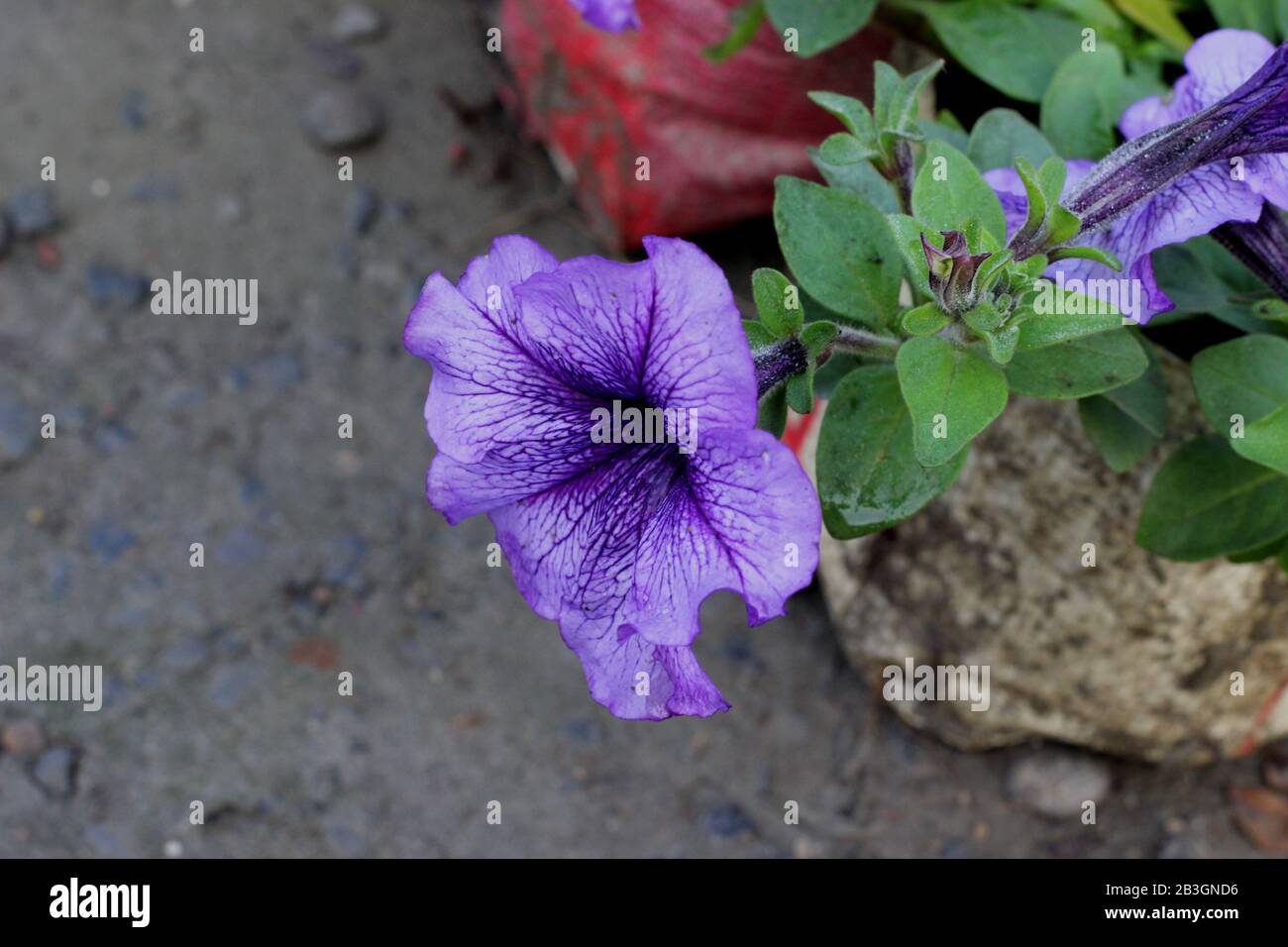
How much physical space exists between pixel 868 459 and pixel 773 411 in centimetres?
20

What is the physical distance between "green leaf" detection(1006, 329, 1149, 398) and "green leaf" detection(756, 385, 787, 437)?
0.86ft

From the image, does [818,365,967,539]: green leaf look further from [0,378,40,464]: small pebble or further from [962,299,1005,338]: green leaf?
[0,378,40,464]: small pebble

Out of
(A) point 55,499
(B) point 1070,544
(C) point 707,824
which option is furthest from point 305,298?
(B) point 1070,544

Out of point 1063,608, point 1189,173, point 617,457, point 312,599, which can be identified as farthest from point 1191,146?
point 312,599

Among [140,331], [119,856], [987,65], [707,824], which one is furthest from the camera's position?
[140,331]

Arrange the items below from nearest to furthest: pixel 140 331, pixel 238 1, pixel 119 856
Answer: pixel 119 856 → pixel 140 331 → pixel 238 1

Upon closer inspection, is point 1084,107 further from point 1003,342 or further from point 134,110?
point 134,110

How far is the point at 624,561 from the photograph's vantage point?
48.8 inches

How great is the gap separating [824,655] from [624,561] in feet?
4.40

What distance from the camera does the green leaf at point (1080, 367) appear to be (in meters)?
1.36

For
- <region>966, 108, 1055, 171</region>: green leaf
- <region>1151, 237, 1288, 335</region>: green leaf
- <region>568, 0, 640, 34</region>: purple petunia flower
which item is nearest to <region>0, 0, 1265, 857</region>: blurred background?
<region>1151, 237, 1288, 335</region>: green leaf

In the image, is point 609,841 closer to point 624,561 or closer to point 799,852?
point 799,852

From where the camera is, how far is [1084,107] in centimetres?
167

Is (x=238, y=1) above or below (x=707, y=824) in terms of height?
above
